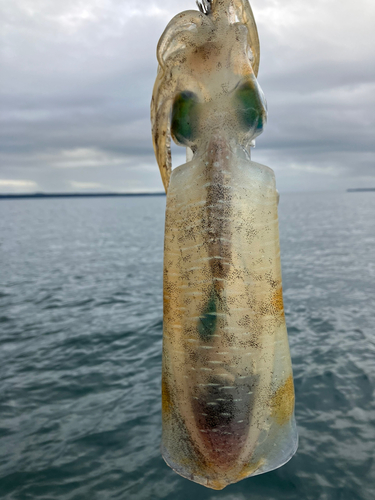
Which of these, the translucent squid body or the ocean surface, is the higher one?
the translucent squid body

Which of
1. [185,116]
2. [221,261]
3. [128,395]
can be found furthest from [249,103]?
[128,395]

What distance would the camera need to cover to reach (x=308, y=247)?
2308 centimetres

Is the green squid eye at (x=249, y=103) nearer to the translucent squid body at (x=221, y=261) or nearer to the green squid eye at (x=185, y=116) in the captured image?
the translucent squid body at (x=221, y=261)

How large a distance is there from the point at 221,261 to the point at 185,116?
85cm

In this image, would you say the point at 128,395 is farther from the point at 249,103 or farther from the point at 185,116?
the point at 249,103

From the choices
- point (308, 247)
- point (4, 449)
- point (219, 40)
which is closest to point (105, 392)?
point (4, 449)

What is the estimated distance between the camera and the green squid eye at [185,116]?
7.63 feet

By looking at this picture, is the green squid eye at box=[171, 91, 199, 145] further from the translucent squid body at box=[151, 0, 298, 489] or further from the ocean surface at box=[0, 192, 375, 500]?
the ocean surface at box=[0, 192, 375, 500]

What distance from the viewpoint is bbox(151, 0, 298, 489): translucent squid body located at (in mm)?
2248

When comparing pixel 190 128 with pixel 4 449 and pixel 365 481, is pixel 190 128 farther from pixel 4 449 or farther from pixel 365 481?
pixel 4 449

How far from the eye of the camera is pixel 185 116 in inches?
92.5

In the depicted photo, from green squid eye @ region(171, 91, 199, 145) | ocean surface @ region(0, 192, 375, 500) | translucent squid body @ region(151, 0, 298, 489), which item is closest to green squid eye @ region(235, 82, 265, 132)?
translucent squid body @ region(151, 0, 298, 489)

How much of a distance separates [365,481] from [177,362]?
3076 mm

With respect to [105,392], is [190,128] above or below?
above
